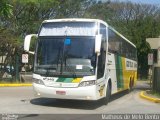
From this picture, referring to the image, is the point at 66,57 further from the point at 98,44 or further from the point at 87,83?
the point at 98,44

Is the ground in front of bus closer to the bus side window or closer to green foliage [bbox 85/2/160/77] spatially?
the bus side window

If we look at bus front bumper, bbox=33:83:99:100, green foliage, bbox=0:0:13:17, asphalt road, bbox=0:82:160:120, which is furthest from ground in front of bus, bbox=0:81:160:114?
green foliage, bbox=0:0:13:17

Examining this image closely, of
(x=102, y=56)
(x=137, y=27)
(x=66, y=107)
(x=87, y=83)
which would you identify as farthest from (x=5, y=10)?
(x=137, y=27)

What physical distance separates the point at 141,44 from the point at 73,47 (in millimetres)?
39750

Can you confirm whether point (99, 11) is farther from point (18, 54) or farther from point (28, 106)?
point (28, 106)

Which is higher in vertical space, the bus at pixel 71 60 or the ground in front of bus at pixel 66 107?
the bus at pixel 71 60

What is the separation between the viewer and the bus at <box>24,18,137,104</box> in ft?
52.0

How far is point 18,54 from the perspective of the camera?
1496 inches

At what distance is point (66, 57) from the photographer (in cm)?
1612

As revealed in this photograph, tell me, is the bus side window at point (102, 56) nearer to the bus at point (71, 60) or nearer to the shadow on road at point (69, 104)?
the bus at point (71, 60)

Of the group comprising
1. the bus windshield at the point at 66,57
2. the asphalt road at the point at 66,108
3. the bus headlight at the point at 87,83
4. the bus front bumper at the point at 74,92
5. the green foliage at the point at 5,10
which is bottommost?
the asphalt road at the point at 66,108

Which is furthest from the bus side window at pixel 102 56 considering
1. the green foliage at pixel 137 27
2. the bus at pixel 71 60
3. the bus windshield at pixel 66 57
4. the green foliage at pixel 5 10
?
the green foliage at pixel 137 27

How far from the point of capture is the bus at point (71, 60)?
52.0ft

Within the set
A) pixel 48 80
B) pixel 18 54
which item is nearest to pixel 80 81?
pixel 48 80
